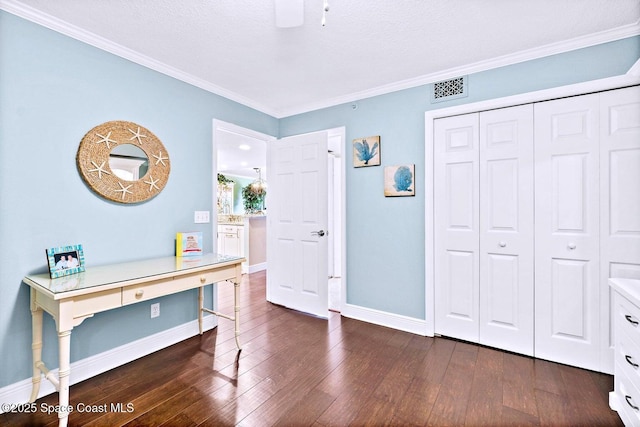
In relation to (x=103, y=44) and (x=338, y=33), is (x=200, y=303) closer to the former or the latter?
(x=103, y=44)

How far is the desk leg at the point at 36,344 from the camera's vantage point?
182cm

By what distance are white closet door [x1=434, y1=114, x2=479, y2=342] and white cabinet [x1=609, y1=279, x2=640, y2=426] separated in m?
0.95

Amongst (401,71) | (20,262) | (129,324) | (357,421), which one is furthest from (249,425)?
(401,71)

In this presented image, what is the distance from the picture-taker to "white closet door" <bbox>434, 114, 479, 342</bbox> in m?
2.62

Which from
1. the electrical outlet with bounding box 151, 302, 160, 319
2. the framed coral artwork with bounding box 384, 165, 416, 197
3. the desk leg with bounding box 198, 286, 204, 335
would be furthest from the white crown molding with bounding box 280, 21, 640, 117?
the electrical outlet with bounding box 151, 302, 160, 319

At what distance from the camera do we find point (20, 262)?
1.86m

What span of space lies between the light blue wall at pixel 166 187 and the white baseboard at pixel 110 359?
0.18 feet

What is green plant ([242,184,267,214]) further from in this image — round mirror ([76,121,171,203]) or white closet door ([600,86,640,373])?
white closet door ([600,86,640,373])

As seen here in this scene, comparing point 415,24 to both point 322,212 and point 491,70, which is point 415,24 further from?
point 322,212

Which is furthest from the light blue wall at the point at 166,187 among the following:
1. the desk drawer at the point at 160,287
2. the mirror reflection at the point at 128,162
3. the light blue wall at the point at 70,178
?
the desk drawer at the point at 160,287

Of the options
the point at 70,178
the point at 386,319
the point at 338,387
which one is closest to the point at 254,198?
the point at 386,319

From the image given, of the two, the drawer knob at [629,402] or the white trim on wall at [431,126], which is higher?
the white trim on wall at [431,126]

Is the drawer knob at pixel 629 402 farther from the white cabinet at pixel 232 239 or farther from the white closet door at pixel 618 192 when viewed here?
the white cabinet at pixel 232 239

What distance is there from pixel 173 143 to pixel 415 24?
2255mm
